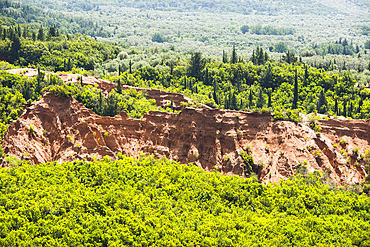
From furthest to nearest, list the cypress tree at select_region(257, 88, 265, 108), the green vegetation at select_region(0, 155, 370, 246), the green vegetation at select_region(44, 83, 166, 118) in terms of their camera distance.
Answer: the cypress tree at select_region(257, 88, 265, 108) < the green vegetation at select_region(44, 83, 166, 118) < the green vegetation at select_region(0, 155, 370, 246)

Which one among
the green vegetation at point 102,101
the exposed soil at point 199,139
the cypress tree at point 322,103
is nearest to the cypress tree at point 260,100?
the cypress tree at point 322,103

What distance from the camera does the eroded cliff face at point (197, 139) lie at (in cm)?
7788

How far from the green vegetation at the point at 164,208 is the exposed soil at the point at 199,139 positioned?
3705 millimetres

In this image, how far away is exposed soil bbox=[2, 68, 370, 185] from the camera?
255 ft

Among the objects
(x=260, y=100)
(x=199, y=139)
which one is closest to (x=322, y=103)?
(x=260, y=100)

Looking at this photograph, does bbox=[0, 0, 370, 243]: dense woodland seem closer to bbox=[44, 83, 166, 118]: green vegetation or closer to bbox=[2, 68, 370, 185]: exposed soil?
bbox=[44, 83, 166, 118]: green vegetation

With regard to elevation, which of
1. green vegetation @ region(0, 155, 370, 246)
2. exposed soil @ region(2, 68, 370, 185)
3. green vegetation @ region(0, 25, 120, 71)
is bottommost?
green vegetation @ region(0, 155, 370, 246)

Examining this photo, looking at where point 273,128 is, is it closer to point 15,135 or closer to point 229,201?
point 229,201

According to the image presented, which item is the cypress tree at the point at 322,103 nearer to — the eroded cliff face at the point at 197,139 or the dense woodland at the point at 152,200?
the dense woodland at the point at 152,200

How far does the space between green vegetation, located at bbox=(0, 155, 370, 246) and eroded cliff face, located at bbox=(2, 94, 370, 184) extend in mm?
3772

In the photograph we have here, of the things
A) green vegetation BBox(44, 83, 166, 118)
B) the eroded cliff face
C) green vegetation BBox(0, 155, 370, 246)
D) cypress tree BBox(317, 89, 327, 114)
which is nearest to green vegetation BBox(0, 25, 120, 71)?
green vegetation BBox(44, 83, 166, 118)

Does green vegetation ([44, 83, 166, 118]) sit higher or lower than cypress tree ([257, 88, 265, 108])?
higher

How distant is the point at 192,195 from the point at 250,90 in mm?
47735

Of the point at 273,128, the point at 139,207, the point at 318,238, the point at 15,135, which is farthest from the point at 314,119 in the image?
the point at 15,135
